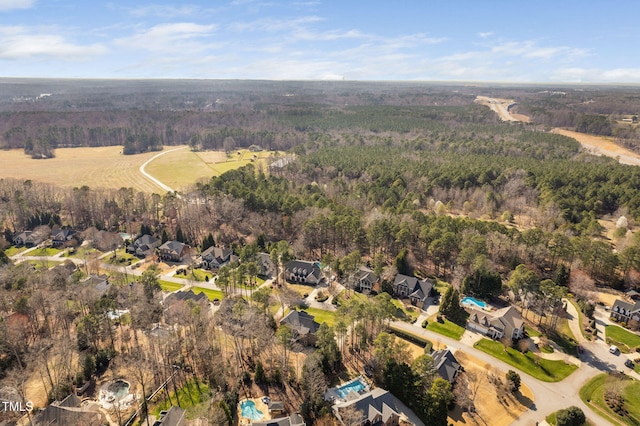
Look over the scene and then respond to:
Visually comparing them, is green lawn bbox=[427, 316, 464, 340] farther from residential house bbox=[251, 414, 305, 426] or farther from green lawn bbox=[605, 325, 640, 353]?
residential house bbox=[251, 414, 305, 426]

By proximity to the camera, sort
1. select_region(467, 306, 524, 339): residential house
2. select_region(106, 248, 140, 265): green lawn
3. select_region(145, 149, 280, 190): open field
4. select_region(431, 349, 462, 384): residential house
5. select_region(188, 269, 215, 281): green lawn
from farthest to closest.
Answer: select_region(145, 149, 280, 190): open field → select_region(106, 248, 140, 265): green lawn → select_region(188, 269, 215, 281): green lawn → select_region(467, 306, 524, 339): residential house → select_region(431, 349, 462, 384): residential house

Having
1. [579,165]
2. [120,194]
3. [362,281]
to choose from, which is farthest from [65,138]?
[579,165]

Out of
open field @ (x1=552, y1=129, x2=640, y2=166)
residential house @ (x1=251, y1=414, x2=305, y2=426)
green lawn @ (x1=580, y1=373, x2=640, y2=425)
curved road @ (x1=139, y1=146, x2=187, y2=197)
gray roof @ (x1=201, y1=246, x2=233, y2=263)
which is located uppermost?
open field @ (x1=552, y1=129, x2=640, y2=166)

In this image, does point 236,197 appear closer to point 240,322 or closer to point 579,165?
point 240,322

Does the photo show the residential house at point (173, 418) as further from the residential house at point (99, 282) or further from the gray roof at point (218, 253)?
the gray roof at point (218, 253)

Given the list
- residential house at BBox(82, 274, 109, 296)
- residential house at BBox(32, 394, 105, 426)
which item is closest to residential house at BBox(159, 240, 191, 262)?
residential house at BBox(82, 274, 109, 296)

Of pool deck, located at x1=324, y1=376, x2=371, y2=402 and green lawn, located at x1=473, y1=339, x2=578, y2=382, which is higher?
pool deck, located at x1=324, y1=376, x2=371, y2=402

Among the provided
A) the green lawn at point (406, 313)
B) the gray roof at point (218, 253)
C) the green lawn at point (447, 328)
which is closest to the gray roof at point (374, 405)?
the green lawn at point (447, 328)
